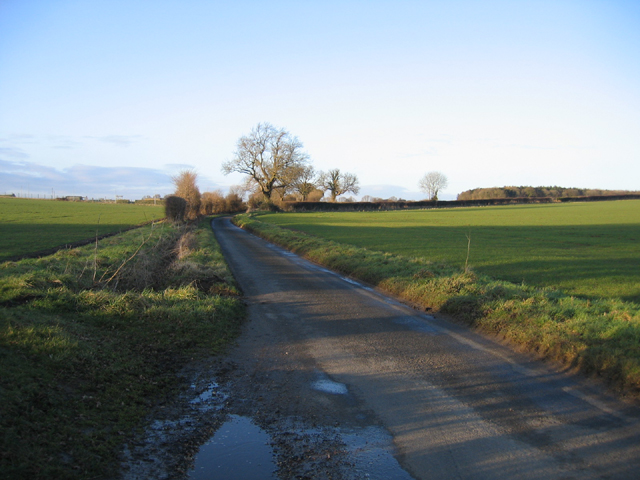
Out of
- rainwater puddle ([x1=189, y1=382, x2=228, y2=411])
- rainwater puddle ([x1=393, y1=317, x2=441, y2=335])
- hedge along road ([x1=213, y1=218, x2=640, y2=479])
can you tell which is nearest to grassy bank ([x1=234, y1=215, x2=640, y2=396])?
hedge along road ([x1=213, y1=218, x2=640, y2=479])

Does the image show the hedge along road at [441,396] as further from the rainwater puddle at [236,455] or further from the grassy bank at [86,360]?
the grassy bank at [86,360]

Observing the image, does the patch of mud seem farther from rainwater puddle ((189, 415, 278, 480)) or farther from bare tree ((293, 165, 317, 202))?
bare tree ((293, 165, 317, 202))

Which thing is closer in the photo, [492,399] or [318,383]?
[492,399]

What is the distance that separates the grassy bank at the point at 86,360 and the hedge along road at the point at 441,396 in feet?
3.74

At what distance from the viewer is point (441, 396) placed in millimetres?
5289

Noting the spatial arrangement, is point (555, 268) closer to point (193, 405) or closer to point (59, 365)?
point (193, 405)

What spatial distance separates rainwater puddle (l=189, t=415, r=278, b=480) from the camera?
375 cm

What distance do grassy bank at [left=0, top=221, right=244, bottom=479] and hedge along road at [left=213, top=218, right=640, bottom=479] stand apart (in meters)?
1.14

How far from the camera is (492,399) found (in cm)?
521

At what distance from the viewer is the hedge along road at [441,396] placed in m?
3.96

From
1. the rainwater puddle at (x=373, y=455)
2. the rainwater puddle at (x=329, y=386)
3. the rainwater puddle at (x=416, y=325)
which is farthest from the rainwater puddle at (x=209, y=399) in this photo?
the rainwater puddle at (x=416, y=325)

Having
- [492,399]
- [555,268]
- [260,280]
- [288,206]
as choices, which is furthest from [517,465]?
[288,206]

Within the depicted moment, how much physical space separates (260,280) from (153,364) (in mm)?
7634

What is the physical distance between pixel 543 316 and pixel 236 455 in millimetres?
6331
